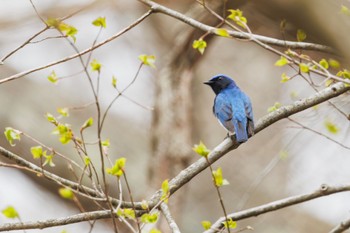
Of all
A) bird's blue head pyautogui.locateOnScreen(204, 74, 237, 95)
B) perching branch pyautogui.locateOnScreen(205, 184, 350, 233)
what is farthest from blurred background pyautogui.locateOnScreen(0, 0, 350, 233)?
perching branch pyautogui.locateOnScreen(205, 184, 350, 233)

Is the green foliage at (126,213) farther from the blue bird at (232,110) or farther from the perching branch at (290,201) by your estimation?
the blue bird at (232,110)

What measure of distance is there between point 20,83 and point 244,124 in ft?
11.2

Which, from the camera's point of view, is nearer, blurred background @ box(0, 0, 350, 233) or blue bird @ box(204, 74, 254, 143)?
blue bird @ box(204, 74, 254, 143)

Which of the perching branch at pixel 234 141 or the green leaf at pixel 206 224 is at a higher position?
the perching branch at pixel 234 141

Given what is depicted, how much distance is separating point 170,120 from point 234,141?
9.60ft

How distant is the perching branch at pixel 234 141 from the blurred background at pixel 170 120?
47.8 inches

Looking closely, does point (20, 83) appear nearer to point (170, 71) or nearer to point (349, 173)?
point (170, 71)

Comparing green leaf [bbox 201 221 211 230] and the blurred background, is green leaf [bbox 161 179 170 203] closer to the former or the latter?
green leaf [bbox 201 221 211 230]

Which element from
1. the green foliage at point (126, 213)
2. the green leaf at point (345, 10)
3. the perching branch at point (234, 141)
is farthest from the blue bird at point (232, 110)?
the green leaf at point (345, 10)

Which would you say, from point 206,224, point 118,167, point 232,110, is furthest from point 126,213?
point 232,110

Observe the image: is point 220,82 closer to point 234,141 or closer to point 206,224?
point 234,141

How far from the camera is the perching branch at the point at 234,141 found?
10.4 feet

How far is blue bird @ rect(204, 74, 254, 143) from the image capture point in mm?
4191

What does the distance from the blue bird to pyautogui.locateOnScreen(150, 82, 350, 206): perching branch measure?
1.46ft
